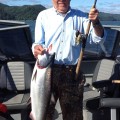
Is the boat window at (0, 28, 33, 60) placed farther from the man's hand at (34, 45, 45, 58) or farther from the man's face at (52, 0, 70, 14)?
the man's hand at (34, 45, 45, 58)

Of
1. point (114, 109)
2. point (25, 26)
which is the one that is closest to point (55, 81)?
point (114, 109)

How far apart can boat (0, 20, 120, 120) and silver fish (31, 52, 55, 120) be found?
6.17ft

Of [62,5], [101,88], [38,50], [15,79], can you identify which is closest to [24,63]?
[15,79]

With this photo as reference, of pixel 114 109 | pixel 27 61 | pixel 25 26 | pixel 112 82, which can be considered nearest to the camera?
pixel 114 109

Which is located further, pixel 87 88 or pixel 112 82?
pixel 87 88

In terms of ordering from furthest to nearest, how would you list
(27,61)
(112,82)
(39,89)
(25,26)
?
(27,61), (25,26), (112,82), (39,89)

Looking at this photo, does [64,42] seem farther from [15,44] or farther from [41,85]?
[15,44]

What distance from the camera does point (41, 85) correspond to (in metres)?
4.52

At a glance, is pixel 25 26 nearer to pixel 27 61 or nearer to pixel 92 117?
pixel 27 61

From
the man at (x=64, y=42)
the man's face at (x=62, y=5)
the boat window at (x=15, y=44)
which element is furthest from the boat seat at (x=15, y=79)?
the man's face at (x=62, y=5)

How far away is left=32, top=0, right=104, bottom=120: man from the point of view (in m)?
4.77

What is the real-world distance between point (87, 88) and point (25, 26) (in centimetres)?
191

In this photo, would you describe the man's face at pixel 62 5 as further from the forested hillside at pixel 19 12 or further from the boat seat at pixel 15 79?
the forested hillside at pixel 19 12

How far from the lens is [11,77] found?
7.54 meters
